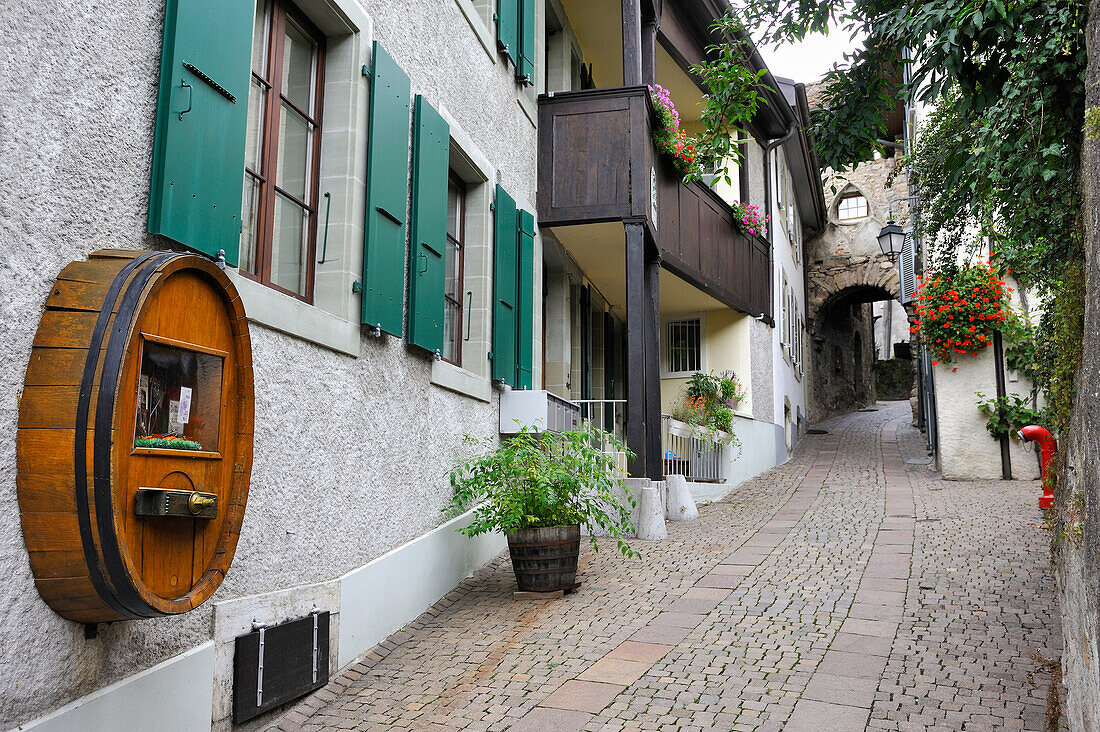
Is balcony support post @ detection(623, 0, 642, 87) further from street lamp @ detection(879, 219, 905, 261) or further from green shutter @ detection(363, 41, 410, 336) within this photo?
street lamp @ detection(879, 219, 905, 261)

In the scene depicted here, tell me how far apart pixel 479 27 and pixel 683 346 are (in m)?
8.27

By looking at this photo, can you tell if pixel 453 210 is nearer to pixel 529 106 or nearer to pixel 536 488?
pixel 529 106

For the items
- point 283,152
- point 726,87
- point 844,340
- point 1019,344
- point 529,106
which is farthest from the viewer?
point 844,340

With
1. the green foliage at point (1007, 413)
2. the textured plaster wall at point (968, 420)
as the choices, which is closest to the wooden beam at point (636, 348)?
the textured plaster wall at point (968, 420)

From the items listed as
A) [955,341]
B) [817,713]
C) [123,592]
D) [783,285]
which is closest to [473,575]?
[817,713]

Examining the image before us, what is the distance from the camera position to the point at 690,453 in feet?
38.2

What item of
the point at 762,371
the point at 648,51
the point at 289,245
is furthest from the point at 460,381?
the point at 762,371

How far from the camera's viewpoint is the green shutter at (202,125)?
10.7 feet

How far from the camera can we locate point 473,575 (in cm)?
662

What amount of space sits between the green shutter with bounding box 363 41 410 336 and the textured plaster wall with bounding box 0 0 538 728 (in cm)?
20

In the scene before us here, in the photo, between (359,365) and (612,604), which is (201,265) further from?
(612,604)

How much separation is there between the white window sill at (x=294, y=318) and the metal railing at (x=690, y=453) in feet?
22.3

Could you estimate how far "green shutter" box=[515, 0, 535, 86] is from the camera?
834cm

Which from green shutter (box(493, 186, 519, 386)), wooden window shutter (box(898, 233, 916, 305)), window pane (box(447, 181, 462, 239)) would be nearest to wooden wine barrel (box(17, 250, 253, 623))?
window pane (box(447, 181, 462, 239))
